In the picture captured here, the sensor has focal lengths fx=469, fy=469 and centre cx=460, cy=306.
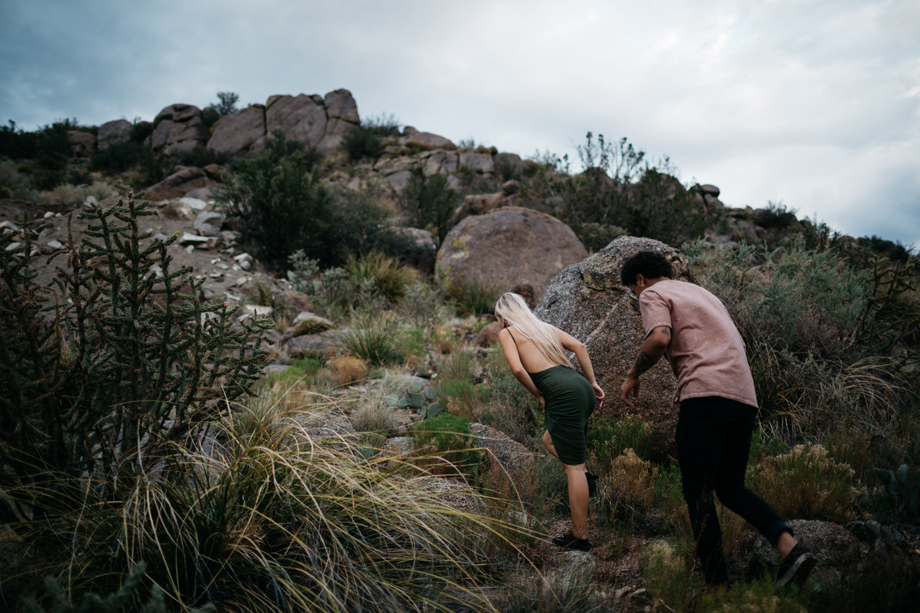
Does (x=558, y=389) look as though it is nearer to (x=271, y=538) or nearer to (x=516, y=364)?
(x=516, y=364)

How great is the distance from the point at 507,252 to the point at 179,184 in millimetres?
13487

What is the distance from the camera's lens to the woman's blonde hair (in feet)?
10.3

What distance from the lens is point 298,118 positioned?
28.2 metres

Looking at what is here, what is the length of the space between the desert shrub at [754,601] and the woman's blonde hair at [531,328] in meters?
1.47

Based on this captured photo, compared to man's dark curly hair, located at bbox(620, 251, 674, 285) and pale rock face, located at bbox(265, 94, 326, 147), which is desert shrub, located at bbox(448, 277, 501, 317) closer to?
man's dark curly hair, located at bbox(620, 251, 674, 285)

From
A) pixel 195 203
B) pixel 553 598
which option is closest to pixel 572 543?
pixel 553 598

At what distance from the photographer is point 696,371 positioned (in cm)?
247

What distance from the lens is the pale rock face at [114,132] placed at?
2644 centimetres

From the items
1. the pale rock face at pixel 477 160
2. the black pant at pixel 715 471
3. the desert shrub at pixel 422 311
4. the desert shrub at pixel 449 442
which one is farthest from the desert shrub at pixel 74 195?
the pale rock face at pixel 477 160

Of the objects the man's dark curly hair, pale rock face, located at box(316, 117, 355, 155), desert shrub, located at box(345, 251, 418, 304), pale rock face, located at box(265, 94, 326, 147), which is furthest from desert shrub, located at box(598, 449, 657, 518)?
pale rock face, located at box(265, 94, 326, 147)

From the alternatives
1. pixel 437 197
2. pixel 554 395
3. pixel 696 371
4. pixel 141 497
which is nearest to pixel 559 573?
pixel 554 395

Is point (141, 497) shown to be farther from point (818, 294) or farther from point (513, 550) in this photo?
point (818, 294)

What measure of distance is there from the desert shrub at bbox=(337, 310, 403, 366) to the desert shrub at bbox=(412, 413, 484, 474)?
281cm

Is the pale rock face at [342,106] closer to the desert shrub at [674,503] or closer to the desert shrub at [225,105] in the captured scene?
the desert shrub at [225,105]
